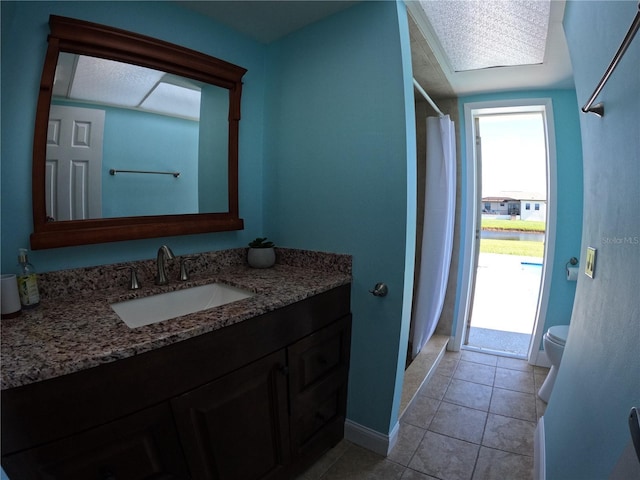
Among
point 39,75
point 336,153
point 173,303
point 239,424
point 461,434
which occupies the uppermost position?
point 39,75

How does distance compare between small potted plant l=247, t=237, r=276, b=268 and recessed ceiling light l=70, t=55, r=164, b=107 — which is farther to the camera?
small potted plant l=247, t=237, r=276, b=268

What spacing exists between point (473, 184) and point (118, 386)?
2762 mm

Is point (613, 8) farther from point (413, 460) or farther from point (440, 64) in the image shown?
point (413, 460)

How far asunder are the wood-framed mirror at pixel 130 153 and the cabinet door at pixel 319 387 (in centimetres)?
78

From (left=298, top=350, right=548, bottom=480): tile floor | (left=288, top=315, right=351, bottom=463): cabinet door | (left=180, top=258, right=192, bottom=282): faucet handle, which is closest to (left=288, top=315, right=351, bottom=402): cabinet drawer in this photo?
(left=288, top=315, right=351, bottom=463): cabinet door

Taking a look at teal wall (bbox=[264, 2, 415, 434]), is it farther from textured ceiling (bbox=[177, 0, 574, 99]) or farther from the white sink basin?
the white sink basin

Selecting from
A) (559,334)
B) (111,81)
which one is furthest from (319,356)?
(559,334)

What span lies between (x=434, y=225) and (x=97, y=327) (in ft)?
6.80

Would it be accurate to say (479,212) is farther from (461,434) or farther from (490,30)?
(461,434)

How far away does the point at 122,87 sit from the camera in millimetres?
1184

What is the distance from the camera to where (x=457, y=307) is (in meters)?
2.58

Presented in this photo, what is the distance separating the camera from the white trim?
124 centimetres

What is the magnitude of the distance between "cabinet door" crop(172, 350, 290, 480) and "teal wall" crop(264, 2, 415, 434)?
0.52 meters

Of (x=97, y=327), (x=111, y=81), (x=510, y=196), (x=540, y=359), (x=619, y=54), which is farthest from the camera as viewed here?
(x=510, y=196)
